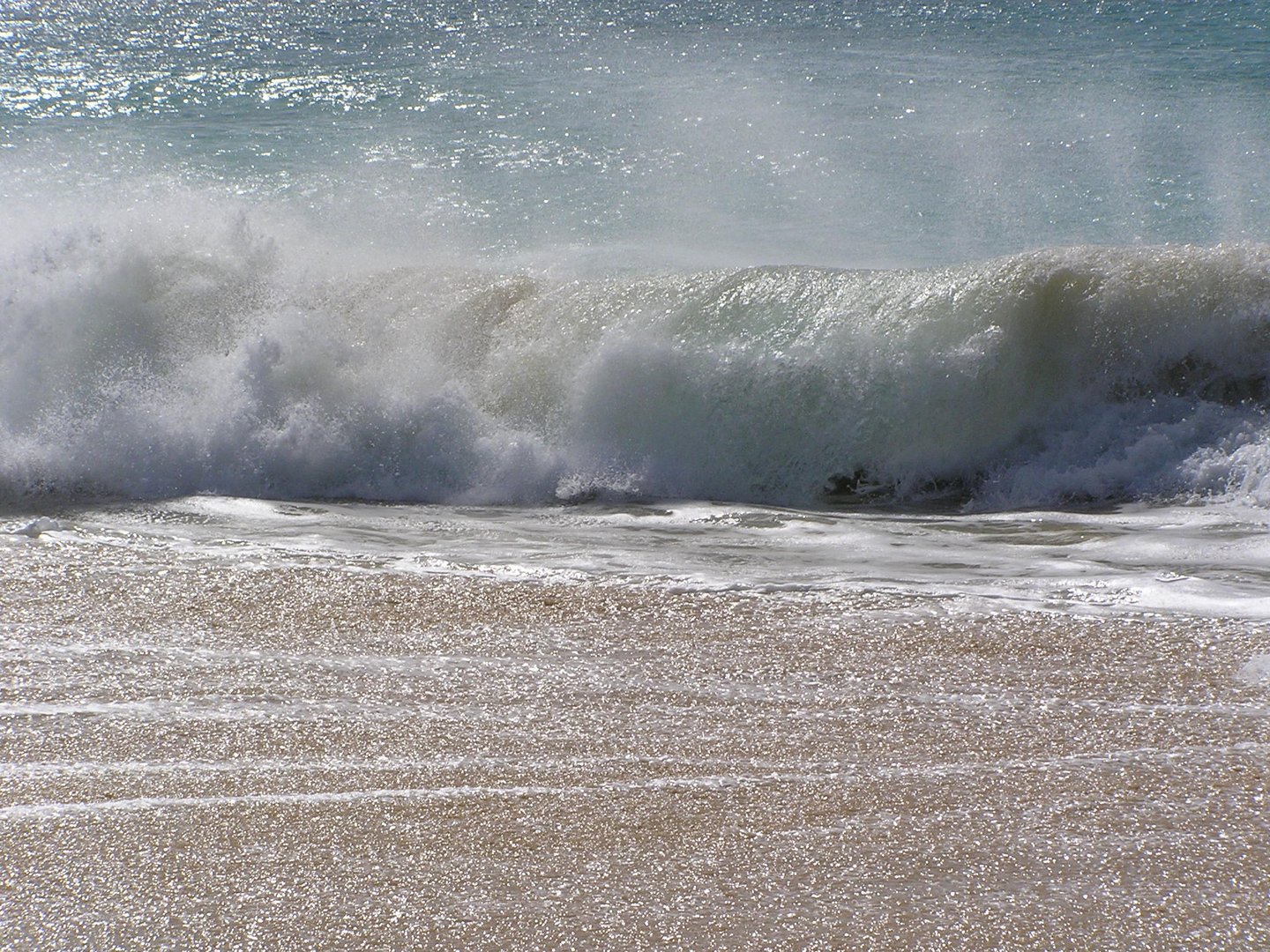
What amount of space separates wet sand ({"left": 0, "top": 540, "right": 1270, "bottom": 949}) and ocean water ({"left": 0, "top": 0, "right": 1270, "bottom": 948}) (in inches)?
0.5

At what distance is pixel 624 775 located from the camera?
2867mm

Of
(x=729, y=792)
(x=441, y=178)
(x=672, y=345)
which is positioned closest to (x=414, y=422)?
(x=672, y=345)

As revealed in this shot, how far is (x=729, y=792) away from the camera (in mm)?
2773

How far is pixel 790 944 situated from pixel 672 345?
4.53 meters

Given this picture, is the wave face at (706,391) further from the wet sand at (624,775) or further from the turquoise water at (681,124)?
the turquoise water at (681,124)

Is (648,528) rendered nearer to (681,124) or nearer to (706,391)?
(706,391)

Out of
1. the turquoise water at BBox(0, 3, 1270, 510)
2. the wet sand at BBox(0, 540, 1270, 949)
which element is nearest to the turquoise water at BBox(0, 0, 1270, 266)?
the turquoise water at BBox(0, 3, 1270, 510)

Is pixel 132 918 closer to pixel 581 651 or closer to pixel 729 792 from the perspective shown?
pixel 729 792

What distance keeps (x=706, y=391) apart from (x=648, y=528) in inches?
49.4

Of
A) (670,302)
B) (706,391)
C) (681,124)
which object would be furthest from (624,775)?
(681,124)

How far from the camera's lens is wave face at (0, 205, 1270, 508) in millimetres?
5812

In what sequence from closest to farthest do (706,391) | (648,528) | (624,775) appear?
(624,775), (648,528), (706,391)

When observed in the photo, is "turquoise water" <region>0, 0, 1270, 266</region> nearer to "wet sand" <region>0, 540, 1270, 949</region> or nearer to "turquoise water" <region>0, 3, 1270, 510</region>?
"turquoise water" <region>0, 3, 1270, 510</region>

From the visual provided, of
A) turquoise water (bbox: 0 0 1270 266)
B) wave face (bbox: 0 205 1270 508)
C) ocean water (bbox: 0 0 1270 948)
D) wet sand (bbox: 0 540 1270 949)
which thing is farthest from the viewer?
turquoise water (bbox: 0 0 1270 266)
